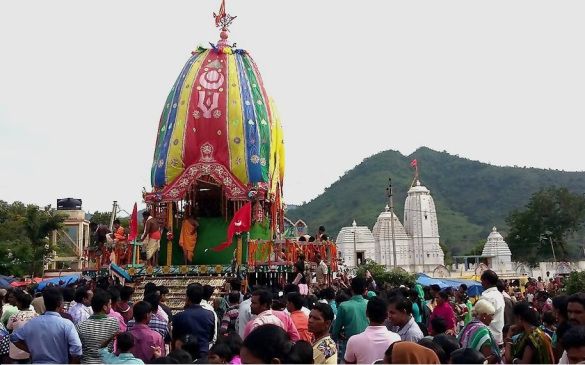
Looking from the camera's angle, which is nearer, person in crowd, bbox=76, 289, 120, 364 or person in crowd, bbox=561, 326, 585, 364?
person in crowd, bbox=561, 326, 585, 364

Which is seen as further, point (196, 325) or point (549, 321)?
point (549, 321)

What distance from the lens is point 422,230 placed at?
6341 cm

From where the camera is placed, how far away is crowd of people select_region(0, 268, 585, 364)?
427 centimetres

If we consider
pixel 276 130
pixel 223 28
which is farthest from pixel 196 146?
pixel 223 28

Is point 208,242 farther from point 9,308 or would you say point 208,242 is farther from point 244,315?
point 244,315

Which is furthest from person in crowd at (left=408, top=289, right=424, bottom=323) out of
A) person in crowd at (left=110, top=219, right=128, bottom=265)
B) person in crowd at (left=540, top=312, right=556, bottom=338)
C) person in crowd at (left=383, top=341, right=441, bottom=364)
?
person in crowd at (left=110, top=219, right=128, bottom=265)

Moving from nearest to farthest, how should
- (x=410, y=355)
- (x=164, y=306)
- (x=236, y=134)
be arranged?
(x=410, y=355) → (x=164, y=306) → (x=236, y=134)

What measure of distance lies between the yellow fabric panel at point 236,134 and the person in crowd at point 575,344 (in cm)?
1679

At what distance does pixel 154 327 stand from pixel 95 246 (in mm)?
13703

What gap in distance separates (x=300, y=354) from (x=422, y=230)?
199ft

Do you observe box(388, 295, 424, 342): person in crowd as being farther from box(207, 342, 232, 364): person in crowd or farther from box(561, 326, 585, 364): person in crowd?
box(207, 342, 232, 364): person in crowd

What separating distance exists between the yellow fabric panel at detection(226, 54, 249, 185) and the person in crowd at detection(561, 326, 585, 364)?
1679cm

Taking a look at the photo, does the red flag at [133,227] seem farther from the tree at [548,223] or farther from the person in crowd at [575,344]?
the tree at [548,223]

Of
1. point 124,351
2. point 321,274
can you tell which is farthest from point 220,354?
point 321,274
